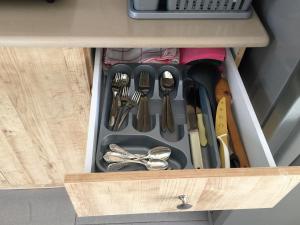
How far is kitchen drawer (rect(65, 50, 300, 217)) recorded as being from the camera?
0.52 meters

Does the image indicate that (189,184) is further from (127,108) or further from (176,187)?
(127,108)

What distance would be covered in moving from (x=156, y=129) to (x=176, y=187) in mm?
171

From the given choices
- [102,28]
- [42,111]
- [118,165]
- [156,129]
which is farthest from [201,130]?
[42,111]

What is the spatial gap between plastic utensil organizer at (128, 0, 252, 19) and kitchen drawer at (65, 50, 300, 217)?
0.16 meters

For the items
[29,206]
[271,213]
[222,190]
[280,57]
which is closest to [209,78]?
[280,57]

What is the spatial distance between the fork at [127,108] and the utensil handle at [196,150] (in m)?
0.16

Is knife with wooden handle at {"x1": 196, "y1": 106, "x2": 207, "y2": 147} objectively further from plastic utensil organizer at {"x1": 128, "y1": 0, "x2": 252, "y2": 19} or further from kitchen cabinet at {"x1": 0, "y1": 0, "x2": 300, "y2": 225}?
plastic utensil organizer at {"x1": 128, "y1": 0, "x2": 252, "y2": 19}

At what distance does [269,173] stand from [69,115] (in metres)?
0.56

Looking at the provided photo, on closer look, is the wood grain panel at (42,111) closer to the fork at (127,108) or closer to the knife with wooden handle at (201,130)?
the fork at (127,108)

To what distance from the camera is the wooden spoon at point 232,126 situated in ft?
2.30

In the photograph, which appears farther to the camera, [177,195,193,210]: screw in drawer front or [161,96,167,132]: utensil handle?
[161,96,167,132]: utensil handle

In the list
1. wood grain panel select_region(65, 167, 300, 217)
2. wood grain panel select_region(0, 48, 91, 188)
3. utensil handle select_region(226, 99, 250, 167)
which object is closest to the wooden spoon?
utensil handle select_region(226, 99, 250, 167)

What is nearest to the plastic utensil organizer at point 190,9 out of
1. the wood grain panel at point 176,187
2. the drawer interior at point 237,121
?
the drawer interior at point 237,121

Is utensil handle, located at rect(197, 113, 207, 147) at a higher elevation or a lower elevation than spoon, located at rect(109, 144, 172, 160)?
higher
